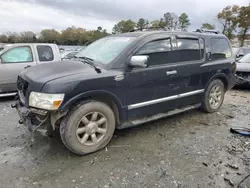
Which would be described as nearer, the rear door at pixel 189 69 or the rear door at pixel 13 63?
the rear door at pixel 189 69

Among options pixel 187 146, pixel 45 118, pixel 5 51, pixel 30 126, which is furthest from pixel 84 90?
pixel 5 51

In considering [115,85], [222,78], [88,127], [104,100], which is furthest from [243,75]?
[88,127]

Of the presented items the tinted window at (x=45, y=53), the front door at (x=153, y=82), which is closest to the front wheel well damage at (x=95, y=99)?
the front door at (x=153, y=82)

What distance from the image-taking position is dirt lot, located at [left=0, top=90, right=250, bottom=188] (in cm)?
270

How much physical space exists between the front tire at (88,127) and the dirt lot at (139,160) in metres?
0.17

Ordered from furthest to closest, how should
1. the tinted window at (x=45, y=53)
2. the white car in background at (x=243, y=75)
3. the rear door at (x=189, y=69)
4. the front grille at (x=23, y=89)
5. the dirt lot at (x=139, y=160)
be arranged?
the white car in background at (x=243, y=75) → the tinted window at (x=45, y=53) → the rear door at (x=189, y=69) → the front grille at (x=23, y=89) → the dirt lot at (x=139, y=160)

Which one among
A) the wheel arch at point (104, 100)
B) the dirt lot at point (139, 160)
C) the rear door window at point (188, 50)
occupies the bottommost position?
the dirt lot at point (139, 160)

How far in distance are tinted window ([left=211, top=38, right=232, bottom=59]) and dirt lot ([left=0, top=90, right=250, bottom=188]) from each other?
1635 millimetres

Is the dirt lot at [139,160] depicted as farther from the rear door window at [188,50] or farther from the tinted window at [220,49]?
the tinted window at [220,49]

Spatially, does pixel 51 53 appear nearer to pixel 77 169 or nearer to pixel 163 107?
pixel 163 107

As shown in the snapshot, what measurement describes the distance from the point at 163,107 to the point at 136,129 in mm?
683

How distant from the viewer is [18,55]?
633 centimetres

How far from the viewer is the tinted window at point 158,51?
3.77 metres

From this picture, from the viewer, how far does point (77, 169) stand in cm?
294
